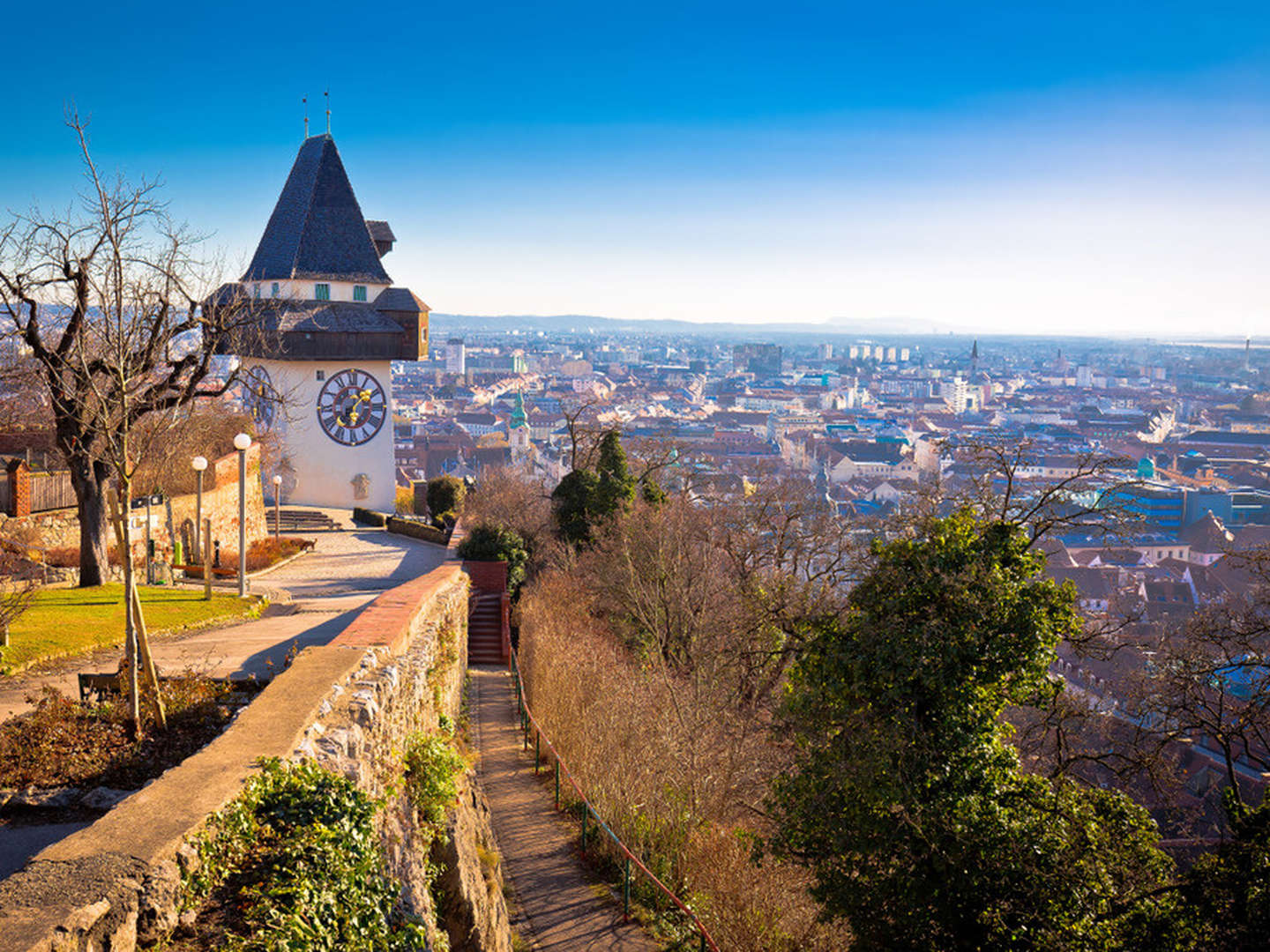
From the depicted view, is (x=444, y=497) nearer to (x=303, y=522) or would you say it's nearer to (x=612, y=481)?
(x=303, y=522)

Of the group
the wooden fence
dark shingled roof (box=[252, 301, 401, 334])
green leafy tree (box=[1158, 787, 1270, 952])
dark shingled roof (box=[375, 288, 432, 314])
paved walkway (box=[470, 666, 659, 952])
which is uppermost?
dark shingled roof (box=[375, 288, 432, 314])

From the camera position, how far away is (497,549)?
59.3 ft

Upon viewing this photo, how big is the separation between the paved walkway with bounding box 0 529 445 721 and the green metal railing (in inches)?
96.4

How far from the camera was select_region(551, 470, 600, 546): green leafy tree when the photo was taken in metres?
19.7

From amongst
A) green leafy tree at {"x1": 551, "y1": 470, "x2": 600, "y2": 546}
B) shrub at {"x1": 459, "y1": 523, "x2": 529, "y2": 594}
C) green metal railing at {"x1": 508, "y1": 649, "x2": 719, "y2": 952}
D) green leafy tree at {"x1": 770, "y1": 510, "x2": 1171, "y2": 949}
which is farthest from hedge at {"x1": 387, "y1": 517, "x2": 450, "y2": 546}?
green leafy tree at {"x1": 770, "y1": 510, "x2": 1171, "y2": 949}

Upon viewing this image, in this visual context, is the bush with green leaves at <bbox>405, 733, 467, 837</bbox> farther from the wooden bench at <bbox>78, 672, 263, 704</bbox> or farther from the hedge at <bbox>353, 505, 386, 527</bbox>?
the hedge at <bbox>353, 505, 386, 527</bbox>

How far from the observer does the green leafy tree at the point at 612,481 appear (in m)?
19.4

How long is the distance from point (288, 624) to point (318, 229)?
23.8 meters

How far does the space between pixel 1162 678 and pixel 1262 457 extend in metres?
103

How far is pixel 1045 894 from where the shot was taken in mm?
5828

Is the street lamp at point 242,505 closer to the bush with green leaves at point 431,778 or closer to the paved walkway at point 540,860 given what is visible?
the paved walkway at point 540,860

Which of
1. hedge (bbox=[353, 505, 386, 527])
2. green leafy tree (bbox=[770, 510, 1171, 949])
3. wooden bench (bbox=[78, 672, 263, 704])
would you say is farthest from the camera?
hedge (bbox=[353, 505, 386, 527])

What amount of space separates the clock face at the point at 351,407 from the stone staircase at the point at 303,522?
4726 mm

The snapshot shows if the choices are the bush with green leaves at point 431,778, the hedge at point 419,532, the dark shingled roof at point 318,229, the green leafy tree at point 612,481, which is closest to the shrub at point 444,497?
the hedge at point 419,532
